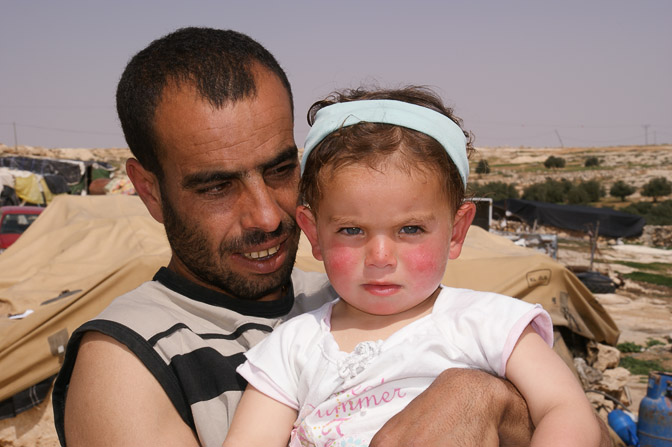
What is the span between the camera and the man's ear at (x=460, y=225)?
1829 mm

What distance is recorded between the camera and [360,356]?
1.64 m

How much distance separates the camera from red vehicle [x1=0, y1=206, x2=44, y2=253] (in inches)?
589

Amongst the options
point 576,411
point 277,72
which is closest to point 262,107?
point 277,72

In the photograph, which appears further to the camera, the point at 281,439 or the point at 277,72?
the point at 277,72

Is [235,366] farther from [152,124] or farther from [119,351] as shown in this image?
[152,124]

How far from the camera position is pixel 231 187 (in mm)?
2154

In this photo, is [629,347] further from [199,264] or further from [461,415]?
[461,415]

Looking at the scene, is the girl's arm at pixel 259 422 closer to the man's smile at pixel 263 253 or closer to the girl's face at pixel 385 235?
the girl's face at pixel 385 235

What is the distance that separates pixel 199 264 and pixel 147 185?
0.45 m

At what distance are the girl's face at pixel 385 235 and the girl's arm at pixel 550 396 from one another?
12.9 inches

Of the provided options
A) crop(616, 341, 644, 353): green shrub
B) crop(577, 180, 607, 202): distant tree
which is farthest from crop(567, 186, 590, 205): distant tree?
crop(616, 341, 644, 353): green shrub

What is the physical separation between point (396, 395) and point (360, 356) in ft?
0.48

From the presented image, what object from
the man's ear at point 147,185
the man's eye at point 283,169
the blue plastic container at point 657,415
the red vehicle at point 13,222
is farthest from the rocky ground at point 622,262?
the red vehicle at point 13,222

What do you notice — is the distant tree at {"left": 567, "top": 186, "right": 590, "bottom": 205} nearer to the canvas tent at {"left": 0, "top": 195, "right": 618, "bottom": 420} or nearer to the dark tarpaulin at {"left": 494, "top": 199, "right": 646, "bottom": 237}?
the dark tarpaulin at {"left": 494, "top": 199, "right": 646, "bottom": 237}
